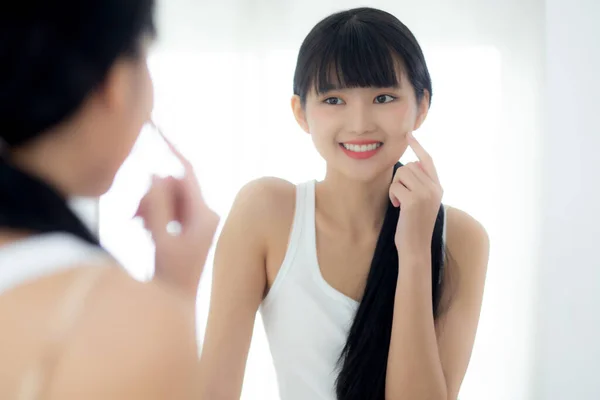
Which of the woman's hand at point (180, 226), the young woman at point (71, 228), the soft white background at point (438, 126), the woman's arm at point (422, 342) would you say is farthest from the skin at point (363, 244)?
the soft white background at point (438, 126)

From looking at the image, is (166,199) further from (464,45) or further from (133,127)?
(464,45)

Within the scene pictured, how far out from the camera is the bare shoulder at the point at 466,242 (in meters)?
1.10

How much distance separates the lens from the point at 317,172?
2.04m

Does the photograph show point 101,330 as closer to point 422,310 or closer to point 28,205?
point 28,205

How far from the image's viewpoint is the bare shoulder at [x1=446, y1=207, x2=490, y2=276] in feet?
3.61

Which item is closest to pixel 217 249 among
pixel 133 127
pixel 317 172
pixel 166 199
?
pixel 166 199

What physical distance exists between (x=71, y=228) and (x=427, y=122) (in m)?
1.72

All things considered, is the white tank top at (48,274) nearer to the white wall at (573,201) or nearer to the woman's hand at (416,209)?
the woman's hand at (416,209)

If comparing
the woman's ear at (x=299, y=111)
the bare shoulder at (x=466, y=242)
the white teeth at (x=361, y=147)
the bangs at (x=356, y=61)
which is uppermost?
the bangs at (x=356, y=61)

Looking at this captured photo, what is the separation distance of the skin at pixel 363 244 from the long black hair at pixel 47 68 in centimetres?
61

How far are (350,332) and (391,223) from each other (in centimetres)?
20

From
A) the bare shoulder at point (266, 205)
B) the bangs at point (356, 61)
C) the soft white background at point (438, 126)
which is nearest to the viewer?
the bangs at point (356, 61)

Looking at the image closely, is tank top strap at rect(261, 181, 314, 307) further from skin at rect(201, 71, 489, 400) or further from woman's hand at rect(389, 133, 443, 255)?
woman's hand at rect(389, 133, 443, 255)

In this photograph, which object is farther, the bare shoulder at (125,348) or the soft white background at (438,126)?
the soft white background at (438,126)
